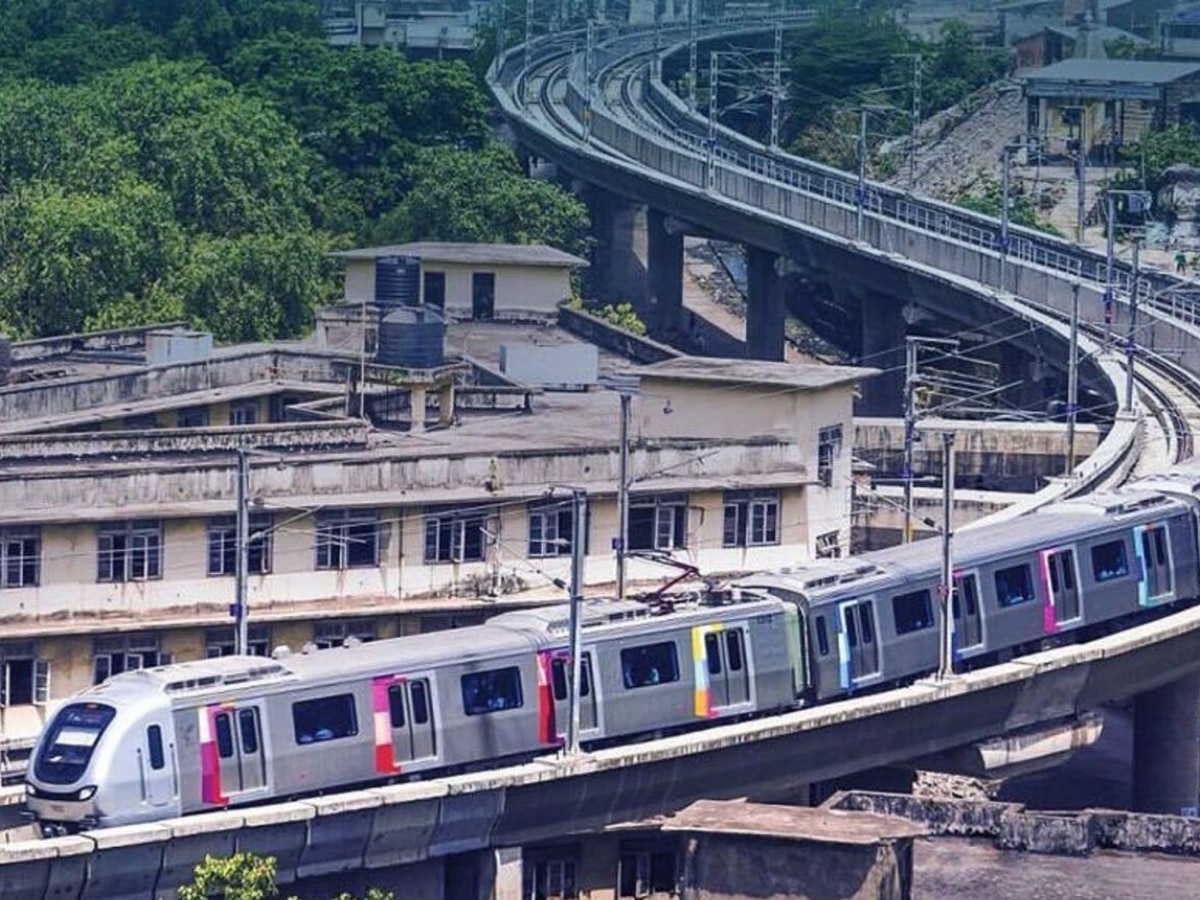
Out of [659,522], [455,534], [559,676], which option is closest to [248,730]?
[559,676]

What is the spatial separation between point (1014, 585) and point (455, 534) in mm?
8119

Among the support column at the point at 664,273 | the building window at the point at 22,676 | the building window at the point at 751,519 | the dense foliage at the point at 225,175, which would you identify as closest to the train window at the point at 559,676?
the building window at the point at 22,676

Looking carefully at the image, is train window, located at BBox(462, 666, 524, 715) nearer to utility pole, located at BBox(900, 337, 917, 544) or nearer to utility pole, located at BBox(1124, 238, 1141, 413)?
utility pole, located at BBox(900, 337, 917, 544)

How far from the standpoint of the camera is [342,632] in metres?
49.8

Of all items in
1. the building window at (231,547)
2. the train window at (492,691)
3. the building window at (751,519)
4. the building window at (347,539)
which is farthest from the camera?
the building window at (751,519)

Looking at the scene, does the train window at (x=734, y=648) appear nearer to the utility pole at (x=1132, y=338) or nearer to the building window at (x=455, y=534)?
the building window at (x=455, y=534)

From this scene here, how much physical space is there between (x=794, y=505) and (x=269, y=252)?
91.1ft

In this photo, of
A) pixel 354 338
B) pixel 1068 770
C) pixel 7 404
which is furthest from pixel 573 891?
pixel 354 338

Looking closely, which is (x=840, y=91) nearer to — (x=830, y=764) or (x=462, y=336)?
(x=462, y=336)

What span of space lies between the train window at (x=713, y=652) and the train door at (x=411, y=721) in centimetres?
416

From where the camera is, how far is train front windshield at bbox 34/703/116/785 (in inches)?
1484

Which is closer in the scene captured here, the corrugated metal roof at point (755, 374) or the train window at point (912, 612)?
the train window at point (912, 612)

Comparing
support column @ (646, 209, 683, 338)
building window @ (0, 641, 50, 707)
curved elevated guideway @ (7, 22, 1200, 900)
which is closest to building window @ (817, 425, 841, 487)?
curved elevated guideway @ (7, 22, 1200, 900)

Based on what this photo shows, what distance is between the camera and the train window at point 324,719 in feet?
129
